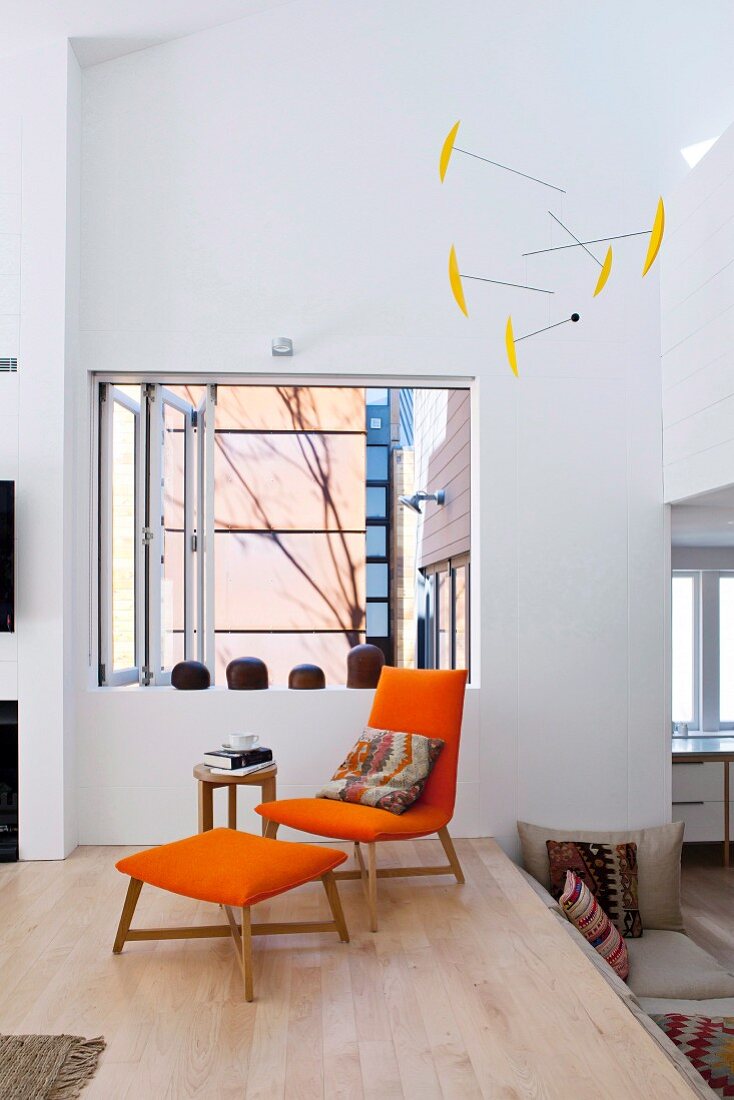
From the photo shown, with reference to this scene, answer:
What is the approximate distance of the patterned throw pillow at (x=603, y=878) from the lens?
438 cm

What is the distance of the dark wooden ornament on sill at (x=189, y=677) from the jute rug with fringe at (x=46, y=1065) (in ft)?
7.11

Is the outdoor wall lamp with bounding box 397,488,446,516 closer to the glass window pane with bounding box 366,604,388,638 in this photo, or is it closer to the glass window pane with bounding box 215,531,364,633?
the glass window pane with bounding box 366,604,388,638

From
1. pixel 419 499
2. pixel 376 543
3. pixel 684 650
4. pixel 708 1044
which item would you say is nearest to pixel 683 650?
pixel 684 650

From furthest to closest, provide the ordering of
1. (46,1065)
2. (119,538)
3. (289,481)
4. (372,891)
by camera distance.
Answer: (289,481), (119,538), (372,891), (46,1065)

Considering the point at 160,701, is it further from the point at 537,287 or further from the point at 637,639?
the point at 537,287

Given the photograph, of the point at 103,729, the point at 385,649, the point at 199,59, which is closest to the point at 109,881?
the point at 103,729

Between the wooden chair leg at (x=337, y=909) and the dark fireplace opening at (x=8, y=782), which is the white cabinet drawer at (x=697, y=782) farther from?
the dark fireplace opening at (x=8, y=782)

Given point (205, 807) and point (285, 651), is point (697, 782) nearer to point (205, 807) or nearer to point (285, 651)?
point (285, 651)

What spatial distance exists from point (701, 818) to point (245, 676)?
2919 millimetres

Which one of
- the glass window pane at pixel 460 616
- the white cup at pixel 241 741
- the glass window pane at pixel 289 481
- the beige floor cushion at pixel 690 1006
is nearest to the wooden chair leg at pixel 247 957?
the white cup at pixel 241 741

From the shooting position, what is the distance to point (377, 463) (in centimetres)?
712

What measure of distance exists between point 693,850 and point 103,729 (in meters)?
3.76

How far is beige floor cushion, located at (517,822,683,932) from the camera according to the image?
177 inches

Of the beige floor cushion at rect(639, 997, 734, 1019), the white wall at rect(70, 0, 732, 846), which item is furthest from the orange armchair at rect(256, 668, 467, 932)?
the beige floor cushion at rect(639, 997, 734, 1019)
